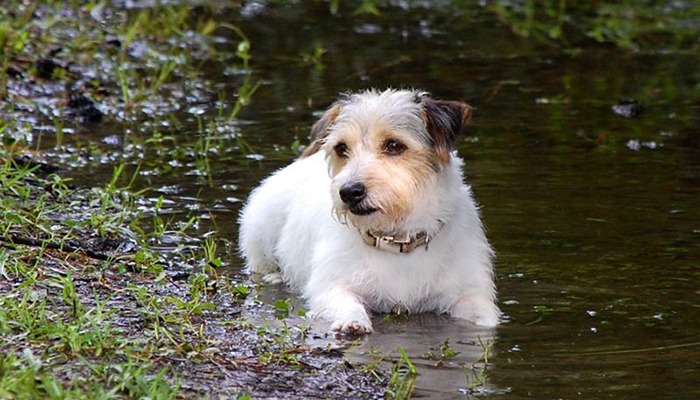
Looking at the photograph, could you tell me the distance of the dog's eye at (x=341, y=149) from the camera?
726 centimetres

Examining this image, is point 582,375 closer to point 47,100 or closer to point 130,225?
point 130,225

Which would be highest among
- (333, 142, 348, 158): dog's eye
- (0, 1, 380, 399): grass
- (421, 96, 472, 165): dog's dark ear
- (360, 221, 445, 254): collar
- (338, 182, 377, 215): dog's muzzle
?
(421, 96, 472, 165): dog's dark ear

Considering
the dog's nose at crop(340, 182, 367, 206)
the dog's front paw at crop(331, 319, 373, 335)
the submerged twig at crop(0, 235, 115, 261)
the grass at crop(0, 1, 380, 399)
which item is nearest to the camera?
the grass at crop(0, 1, 380, 399)

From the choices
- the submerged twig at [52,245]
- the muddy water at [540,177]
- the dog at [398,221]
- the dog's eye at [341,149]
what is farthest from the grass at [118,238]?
the dog's eye at [341,149]

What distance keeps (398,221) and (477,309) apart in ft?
1.99

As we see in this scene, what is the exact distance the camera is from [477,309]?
7164mm

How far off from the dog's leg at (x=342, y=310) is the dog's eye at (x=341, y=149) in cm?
70

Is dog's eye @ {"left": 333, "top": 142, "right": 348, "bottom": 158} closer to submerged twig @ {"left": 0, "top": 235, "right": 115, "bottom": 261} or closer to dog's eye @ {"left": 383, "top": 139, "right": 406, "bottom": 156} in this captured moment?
dog's eye @ {"left": 383, "top": 139, "right": 406, "bottom": 156}

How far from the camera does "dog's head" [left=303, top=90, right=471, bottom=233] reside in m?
7.00

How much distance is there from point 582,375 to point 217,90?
294 inches

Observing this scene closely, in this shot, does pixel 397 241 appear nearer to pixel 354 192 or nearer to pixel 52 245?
pixel 354 192

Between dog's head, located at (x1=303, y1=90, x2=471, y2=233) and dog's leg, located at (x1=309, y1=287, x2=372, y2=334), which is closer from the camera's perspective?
dog's leg, located at (x1=309, y1=287, x2=372, y2=334)

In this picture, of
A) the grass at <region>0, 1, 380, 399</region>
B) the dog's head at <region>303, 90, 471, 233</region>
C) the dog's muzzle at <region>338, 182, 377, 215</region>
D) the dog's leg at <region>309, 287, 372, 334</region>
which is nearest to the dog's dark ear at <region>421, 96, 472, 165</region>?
the dog's head at <region>303, 90, 471, 233</region>

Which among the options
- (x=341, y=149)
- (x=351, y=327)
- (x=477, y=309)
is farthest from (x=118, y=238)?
(x=477, y=309)
